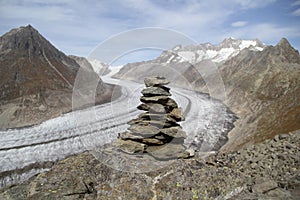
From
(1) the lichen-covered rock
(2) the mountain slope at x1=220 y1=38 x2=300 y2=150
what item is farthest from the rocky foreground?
(2) the mountain slope at x1=220 y1=38 x2=300 y2=150

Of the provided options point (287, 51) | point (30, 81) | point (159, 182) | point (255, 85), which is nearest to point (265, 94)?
point (255, 85)

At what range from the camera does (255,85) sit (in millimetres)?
58688

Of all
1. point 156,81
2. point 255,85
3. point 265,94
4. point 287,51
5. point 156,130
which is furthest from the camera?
point 287,51

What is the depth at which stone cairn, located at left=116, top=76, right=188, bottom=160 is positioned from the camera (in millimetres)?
13289

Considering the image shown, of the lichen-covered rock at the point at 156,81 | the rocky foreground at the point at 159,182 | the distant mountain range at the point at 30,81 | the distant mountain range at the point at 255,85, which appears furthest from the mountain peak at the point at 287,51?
the lichen-covered rock at the point at 156,81

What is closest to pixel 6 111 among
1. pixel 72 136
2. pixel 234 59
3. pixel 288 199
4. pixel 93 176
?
pixel 72 136

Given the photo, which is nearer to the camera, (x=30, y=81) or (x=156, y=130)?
(x=156, y=130)

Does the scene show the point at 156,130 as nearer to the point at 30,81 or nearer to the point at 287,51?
the point at 30,81

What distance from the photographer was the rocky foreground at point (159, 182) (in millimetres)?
10734

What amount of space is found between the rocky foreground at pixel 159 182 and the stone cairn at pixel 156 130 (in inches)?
22.9

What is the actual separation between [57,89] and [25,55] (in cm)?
1323

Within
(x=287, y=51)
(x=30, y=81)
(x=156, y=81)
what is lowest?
(x=30, y=81)

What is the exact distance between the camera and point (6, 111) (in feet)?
133

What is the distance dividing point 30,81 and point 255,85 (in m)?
51.3
